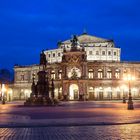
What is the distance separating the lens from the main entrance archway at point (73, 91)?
130750mm

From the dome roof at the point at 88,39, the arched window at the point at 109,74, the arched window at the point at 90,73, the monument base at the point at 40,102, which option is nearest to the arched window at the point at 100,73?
the arched window at the point at 109,74

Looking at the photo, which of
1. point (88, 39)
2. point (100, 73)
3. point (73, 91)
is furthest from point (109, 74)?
point (88, 39)

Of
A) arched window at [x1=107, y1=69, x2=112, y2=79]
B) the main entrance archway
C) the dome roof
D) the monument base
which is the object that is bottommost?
the monument base

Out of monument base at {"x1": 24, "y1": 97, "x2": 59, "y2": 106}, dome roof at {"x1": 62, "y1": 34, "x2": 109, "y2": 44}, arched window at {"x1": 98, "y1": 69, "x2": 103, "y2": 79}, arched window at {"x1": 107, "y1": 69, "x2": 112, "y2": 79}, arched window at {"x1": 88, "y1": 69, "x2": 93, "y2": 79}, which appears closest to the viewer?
monument base at {"x1": 24, "y1": 97, "x2": 59, "y2": 106}

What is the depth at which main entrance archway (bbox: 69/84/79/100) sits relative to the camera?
131 metres

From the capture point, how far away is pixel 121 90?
137250 millimetres

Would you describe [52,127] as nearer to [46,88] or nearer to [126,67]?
[46,88]

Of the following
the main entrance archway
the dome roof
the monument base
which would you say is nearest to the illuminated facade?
the main entrance archway

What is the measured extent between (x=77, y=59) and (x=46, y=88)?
63.1m

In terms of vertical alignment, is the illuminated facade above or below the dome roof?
below

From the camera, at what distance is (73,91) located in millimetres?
131500

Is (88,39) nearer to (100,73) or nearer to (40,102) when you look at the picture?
(100,73)

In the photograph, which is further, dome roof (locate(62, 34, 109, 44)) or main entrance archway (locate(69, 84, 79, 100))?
dome roof (locate(62, 34, 109, 44))

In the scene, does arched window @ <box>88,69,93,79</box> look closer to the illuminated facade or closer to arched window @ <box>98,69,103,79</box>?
the illuminated facade
